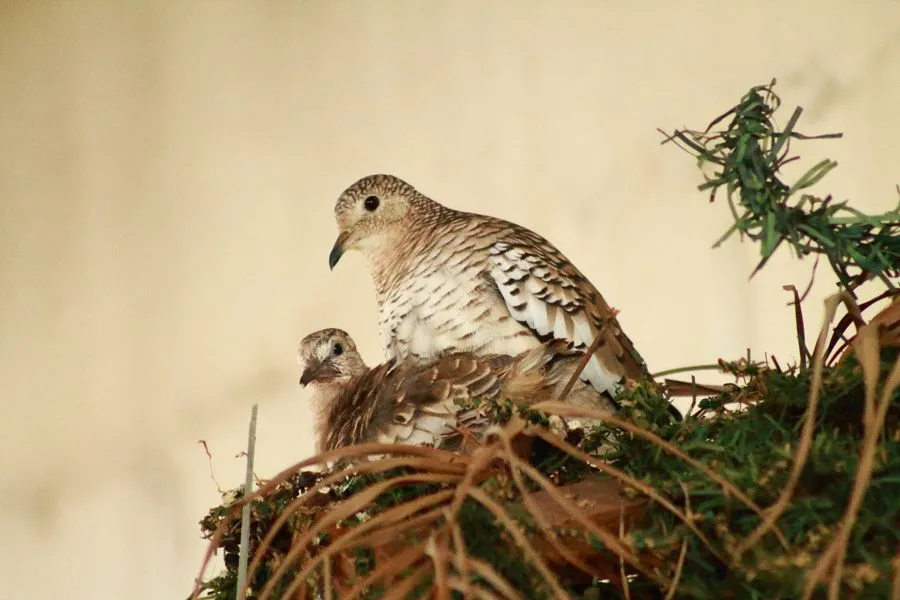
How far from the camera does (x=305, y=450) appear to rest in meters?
1.58

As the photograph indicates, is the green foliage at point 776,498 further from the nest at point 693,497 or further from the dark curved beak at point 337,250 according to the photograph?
the dark curved beak at point 337,250

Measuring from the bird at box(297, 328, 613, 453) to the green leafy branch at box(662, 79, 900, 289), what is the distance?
0.19m

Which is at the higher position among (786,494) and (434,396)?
(434,396)

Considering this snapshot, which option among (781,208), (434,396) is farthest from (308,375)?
(781,208)

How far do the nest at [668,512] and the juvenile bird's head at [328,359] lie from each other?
0.48 metres

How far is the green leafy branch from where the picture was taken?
54 centimetres

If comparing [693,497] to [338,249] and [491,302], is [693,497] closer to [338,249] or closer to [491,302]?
[491,302]

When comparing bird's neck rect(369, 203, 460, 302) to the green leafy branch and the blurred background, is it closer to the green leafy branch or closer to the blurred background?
the blurred background

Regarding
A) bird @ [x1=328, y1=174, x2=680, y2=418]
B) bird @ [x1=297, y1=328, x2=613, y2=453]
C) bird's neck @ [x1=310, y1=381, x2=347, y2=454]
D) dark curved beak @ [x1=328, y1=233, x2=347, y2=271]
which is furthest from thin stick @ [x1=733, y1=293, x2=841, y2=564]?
dark curved beak @ [x1=328, y1=233, x2=347, y2=271]

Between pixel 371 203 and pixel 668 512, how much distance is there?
2.50 feet

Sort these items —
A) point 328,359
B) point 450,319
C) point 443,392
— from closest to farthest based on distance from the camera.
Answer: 1. point 443,392
2. point 450,319
3. point 328,359

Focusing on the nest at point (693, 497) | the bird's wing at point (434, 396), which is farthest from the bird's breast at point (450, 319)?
the nest at point (693, 497)

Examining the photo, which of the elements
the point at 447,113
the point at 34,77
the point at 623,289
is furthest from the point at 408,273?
the point at 34,77

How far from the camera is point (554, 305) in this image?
96 cm
